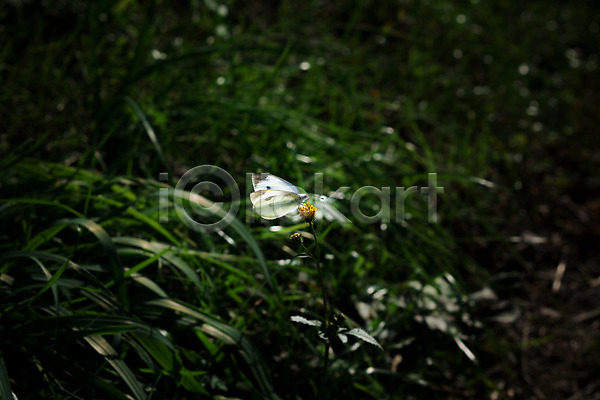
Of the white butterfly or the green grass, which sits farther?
the green grass

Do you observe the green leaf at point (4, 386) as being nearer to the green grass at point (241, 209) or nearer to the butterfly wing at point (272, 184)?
the green grass at point (241, 209)

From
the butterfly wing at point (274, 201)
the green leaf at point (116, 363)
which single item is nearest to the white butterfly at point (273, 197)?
the butterfly wing at point (274, 201)

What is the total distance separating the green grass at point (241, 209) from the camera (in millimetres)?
1263

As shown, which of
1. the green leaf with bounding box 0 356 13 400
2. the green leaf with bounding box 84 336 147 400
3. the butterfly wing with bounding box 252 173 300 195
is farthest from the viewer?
the green leaf with bounding box 84 336 147 400

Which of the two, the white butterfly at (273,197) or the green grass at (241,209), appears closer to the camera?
the white butterfly at (273,197)

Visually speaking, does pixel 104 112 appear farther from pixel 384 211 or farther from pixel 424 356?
pixel 424 356

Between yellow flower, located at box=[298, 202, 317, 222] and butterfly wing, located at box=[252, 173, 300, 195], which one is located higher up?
butterfly wing, located at box=[252, 173, 300, 195]

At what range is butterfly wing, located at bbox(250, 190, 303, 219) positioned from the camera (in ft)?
2.90

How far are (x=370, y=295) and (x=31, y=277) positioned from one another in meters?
0.98

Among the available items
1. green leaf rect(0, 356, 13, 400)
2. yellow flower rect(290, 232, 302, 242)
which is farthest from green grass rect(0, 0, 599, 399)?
yellow flower rect(290, 232, 302, 242)

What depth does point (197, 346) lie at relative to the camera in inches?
57.6

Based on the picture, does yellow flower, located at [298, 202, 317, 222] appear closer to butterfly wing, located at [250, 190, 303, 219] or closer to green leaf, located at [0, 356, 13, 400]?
butterfly wing, located at [250, 190, 303, 219]

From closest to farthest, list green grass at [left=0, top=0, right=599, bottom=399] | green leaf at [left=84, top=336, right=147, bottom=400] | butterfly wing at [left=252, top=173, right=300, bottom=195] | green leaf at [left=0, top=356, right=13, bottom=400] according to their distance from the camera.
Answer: butterfly wing at [left=252, top=173, right=300, bottom=195] < green leaf at [left=0, top=356, right=13, bottom=400] < green leaf at [left=84, top=336, right=147, bottom=400] < green grass at [left=0, top=0, right=599, bottom=399]

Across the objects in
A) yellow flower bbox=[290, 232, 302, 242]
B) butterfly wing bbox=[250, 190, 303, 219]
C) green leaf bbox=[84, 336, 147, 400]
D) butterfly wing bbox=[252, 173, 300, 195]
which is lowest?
green leaf bbox=[84, 336, 147, 400]
